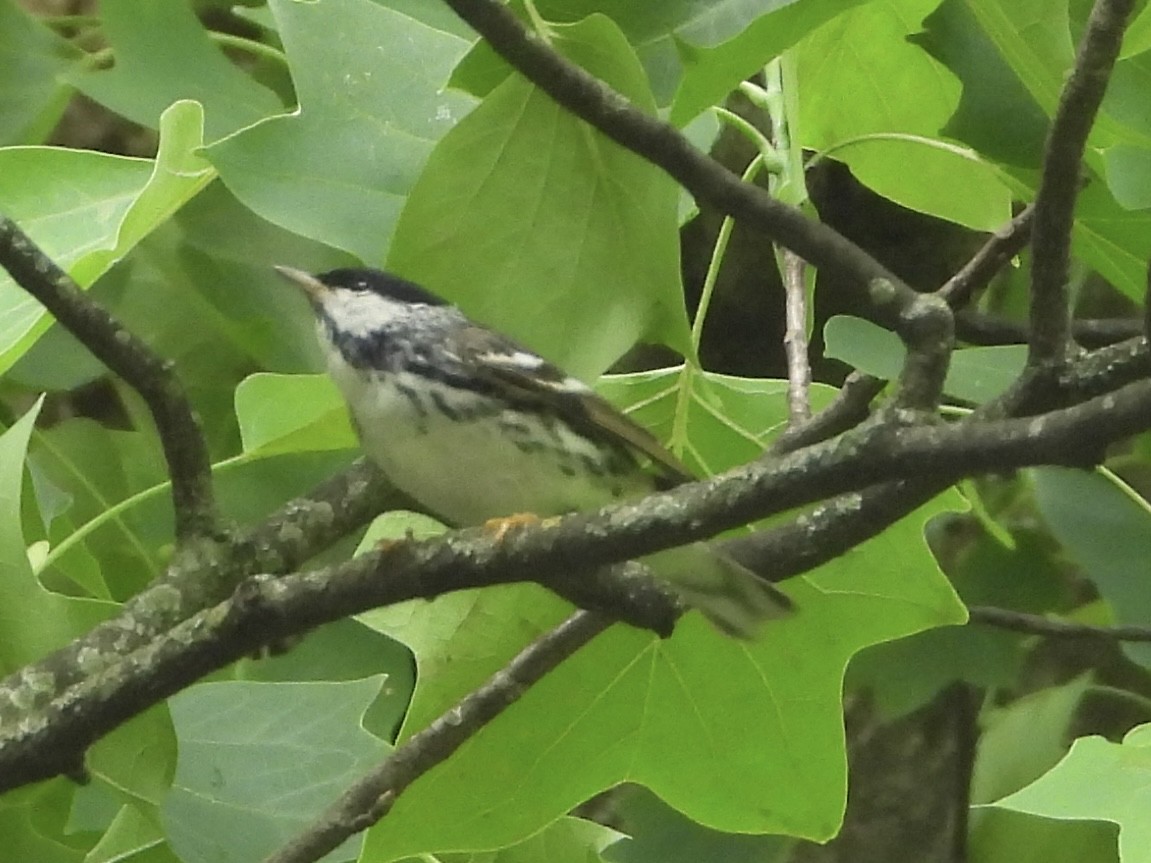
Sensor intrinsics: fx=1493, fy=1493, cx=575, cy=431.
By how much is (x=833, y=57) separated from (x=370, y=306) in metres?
0.35

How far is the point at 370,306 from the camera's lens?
96cm

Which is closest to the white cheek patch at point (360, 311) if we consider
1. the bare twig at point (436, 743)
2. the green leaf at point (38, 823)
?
the bare twig at point (436, 743)

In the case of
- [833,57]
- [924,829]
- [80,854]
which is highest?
[833,57]

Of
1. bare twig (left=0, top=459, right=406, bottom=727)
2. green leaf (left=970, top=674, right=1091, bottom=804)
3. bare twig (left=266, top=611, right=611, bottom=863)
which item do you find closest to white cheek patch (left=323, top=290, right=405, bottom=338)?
bare twig (left=0, top=459, right=406, bottom=727)

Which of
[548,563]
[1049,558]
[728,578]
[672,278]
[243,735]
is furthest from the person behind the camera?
[1049,558]

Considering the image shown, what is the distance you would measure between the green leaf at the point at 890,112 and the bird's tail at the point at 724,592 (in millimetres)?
320

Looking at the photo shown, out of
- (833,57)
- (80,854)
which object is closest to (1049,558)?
(833,57)

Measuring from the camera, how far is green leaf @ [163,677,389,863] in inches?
36.7

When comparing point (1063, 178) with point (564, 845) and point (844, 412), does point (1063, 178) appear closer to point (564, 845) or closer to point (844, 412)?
point (844, 412)

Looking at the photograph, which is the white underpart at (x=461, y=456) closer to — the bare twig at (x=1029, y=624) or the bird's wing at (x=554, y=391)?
the bird's wing at (x=554, y=391)

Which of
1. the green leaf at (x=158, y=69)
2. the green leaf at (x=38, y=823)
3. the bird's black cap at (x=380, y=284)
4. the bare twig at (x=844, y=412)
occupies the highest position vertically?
the green leaf at (x=158, y=69)

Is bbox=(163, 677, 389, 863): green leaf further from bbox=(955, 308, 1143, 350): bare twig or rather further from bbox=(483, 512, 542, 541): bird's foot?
bbox=(955, 308, 1143, 350): bare twig

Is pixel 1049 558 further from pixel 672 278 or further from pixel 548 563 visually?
pixel 548 563

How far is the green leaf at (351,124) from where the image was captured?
894 millimetres
